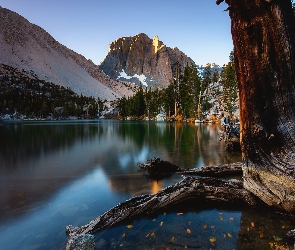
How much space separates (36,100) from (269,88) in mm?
139668

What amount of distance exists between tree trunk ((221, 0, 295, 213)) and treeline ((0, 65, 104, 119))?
427 feet

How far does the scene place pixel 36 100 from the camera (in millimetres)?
127312

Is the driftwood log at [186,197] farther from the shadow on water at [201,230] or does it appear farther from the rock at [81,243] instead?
the rock at [81,243]

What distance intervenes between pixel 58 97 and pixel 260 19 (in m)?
165

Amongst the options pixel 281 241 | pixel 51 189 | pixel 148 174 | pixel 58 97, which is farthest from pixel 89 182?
pixel 58 97

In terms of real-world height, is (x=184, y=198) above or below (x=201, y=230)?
above

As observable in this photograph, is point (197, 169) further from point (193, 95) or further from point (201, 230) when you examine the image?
point (193, 95)

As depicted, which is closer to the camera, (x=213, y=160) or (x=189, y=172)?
(x=189, y=172)

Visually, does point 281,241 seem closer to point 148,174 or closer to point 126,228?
point 126,228

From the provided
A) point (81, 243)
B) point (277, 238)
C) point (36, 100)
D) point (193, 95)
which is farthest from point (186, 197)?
point (36, 100)

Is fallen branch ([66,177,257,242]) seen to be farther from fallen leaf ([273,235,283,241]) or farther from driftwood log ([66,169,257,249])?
fallen leaf ([273,235,283,241])

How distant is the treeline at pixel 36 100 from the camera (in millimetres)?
121500

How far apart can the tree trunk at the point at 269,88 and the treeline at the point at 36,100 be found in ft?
427

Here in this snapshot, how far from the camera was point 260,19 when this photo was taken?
4641 mm
